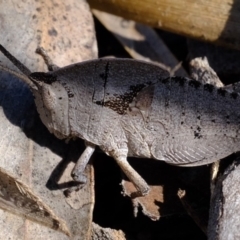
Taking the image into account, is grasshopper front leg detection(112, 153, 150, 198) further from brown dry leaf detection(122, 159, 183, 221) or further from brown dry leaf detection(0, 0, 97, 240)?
brown dry leaf detection(0, 0, 97, 240)

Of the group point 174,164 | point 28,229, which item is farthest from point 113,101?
point 28,229

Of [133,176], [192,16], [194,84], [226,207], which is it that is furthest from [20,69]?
[226,207]

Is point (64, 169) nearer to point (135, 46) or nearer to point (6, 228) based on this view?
point (6, 228)

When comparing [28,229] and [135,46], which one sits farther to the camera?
[135,46]

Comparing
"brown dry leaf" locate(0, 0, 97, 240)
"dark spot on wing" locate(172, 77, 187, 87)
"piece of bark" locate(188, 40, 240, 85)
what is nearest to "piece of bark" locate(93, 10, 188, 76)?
"piece of bark" locate(188, 40, 240, 85)

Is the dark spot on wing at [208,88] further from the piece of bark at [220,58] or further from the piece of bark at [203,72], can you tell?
the piece of bark at [220,58]

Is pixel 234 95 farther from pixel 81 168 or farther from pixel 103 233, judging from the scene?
pixel 103 233

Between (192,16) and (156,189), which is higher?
(192,16)
